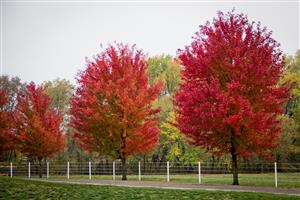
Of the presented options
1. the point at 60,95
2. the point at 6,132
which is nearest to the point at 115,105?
the point at 6,132

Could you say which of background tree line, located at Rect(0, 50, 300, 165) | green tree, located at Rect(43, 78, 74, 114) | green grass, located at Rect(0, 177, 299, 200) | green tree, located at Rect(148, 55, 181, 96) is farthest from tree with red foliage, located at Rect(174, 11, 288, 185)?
green tree, located at Rect(43, 78, 74, 114)

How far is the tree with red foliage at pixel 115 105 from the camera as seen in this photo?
26562 millimetres

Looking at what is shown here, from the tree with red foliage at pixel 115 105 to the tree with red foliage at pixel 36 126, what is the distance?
6.11 meters

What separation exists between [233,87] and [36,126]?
1847 centimetres

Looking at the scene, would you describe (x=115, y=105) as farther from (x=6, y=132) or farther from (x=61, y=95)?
(x=61, y=95)

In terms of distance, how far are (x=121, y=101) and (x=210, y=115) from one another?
7846 mm

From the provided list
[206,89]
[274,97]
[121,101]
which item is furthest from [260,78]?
[121,101]

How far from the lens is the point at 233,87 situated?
2003 cm

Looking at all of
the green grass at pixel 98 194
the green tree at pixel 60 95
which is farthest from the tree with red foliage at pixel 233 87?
the green tree at pixel 60 95

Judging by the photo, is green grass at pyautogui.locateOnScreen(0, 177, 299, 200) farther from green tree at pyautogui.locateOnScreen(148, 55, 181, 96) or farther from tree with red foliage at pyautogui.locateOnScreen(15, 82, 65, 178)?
green tree at pyautogui.locateOnScreen(148, 55, 181, 96)

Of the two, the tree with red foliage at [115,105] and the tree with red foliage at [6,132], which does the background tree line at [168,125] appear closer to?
the tree with red foliage at [6,132]

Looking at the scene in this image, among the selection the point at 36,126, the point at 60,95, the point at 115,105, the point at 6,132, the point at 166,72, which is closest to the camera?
the point at 115,105

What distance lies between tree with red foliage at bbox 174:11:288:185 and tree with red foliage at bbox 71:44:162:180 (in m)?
5.37

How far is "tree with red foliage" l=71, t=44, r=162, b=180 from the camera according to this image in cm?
2656
